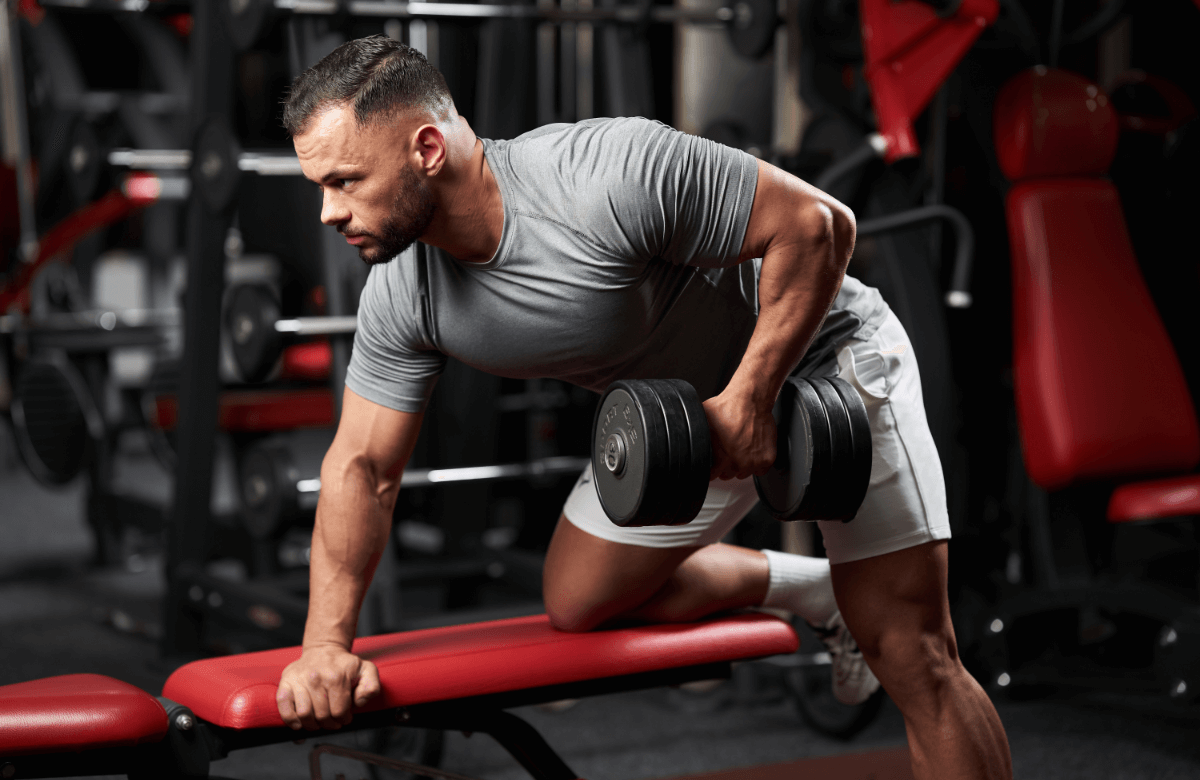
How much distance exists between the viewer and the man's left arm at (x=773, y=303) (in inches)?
54.3

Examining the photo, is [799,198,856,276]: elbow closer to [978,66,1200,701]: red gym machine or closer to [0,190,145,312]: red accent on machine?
[978,66,1200,701]: red gym machine

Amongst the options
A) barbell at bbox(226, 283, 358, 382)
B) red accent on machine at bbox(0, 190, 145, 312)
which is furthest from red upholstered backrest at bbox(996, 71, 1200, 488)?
red accent on machine at bbox(0, 190, 145, 312)

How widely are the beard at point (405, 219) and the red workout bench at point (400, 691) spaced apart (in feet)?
1.60

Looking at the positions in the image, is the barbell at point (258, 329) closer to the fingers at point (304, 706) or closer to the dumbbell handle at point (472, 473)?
the dumbbell handle at point (472, 473)

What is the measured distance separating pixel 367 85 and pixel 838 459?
67cm

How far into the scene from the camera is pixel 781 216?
1.38 m

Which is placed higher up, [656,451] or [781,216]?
[781,216]

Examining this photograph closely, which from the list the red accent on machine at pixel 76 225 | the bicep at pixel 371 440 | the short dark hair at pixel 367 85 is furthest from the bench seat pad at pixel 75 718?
the red accent on machine at pixel 76 225

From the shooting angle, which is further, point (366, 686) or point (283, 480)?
point (283, 480)

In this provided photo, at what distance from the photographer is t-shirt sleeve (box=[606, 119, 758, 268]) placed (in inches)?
52.9

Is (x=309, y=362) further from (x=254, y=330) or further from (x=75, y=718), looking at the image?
(x=75, y=718)

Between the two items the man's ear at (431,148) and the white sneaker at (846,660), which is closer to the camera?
the man's ear at (431,148)

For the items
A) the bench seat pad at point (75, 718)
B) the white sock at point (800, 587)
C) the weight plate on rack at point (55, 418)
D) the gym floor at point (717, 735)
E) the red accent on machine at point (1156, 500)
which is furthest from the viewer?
the weight plate on rack at point (55, 418)

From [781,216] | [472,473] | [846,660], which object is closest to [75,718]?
[781,216]
